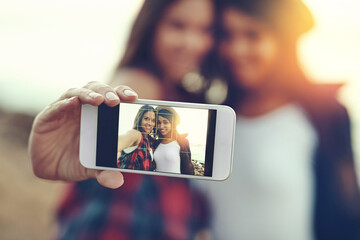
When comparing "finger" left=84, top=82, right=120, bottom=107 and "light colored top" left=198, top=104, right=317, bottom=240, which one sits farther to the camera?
"light colored top" left=198, top=104, right=317, bottom=240

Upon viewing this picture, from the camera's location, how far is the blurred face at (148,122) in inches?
23.3

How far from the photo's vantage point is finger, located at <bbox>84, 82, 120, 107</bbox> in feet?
1.82

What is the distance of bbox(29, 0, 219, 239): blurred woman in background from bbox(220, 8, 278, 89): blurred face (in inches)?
2.7

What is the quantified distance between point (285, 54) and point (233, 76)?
22 centimetres

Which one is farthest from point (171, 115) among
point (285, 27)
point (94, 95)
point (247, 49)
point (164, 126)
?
point (285, 27)

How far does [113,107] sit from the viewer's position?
0.60m

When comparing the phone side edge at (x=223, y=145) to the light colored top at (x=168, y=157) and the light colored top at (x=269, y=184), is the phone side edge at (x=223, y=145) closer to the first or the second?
the light colored top at (x=168, y=157)

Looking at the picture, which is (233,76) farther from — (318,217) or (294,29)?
(318,217)

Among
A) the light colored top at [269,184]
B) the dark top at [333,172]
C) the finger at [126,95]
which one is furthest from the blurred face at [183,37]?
the finger at [126,95]

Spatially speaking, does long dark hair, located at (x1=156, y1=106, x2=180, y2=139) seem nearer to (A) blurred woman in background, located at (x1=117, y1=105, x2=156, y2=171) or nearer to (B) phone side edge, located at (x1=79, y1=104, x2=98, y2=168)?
(A) blurred woman in background, located at (x1=117, y1=105, x2=156, y2=171)

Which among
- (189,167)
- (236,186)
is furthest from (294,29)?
(189,167)

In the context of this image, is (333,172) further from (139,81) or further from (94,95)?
(94,95)

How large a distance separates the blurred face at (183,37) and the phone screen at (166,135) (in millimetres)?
573

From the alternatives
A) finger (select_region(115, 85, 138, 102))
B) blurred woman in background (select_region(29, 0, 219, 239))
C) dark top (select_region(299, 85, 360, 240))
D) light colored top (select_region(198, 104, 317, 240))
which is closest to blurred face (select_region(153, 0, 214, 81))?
blurred woman in background (select_region(29, 0, 219, 239))
